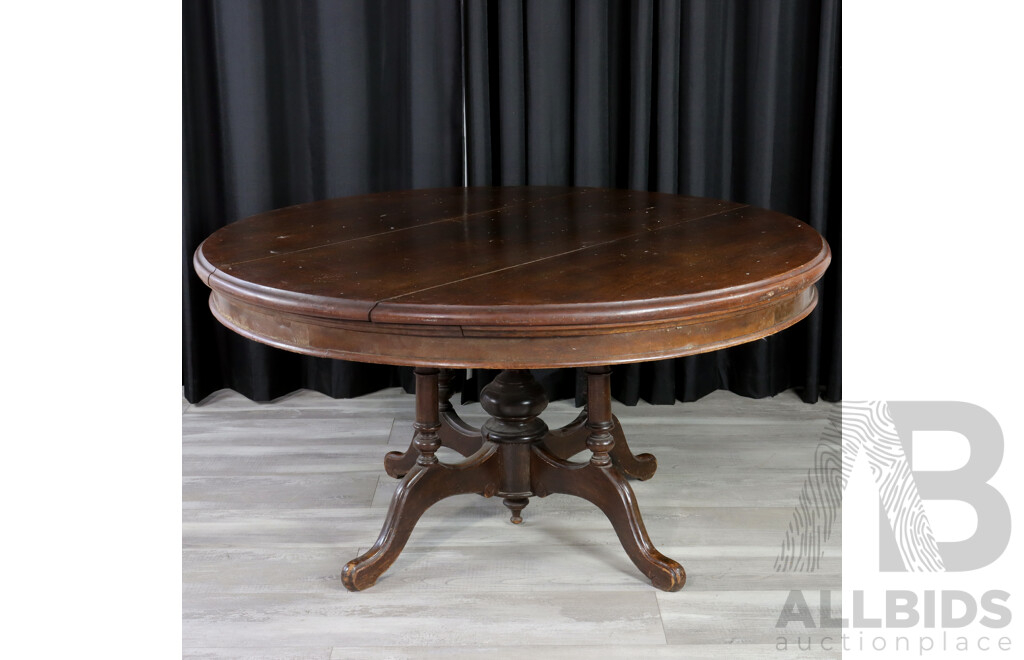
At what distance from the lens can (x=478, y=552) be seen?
7.34 ft

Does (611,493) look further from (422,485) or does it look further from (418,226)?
(418,226)

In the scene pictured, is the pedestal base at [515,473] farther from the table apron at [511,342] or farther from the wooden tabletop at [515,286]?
the table apron at [511,342]

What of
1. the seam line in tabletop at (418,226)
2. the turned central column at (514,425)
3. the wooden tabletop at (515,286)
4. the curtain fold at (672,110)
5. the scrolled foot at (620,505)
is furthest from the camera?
the curtain fold at (672,110)

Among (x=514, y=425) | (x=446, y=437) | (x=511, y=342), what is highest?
(x=511, y=342)

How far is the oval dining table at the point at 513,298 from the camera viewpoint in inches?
62.7

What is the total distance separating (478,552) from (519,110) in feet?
4.40

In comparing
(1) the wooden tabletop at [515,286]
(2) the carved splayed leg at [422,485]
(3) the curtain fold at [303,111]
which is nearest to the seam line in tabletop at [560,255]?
(1) the wooden tabletop at [515,286]

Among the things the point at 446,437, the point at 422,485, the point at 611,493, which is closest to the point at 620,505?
the point at 611,493

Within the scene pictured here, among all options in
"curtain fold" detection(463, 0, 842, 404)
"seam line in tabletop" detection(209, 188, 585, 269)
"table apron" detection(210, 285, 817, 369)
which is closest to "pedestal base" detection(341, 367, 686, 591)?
"seam line in tabletop" detection(209, 188, 585, 269)

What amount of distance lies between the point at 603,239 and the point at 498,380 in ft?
1.59

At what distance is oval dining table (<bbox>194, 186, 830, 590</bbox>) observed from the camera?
159 cm

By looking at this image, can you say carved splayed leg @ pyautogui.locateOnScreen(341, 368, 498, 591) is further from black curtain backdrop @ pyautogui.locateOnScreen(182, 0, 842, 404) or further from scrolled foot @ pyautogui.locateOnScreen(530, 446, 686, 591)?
black curtain backdrop @ pyautogui.locateOnScreen(182, 0, 842, 404)

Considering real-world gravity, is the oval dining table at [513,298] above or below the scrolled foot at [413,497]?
above

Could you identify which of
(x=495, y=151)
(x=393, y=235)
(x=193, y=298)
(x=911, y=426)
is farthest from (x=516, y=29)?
(x=911, y=426)
